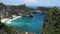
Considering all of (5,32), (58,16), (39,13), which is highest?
(58,16)

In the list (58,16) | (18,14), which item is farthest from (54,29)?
(18,14)

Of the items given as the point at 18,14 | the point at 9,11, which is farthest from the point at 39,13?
the point at 9,11

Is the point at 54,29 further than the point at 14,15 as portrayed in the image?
No

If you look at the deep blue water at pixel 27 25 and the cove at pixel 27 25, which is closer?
the cove at pixel 27 25

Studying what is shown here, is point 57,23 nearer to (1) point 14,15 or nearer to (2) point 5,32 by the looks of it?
(2) point 5,32

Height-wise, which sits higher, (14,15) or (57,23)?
(57,23)

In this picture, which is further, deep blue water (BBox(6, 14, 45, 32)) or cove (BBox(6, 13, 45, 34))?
deep blue water (BBox(6, 14, 45, 32))

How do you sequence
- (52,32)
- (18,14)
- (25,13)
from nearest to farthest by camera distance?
(52,32)
(18,14)
(25,13)

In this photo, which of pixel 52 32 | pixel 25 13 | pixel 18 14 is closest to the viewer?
pixel 52 32

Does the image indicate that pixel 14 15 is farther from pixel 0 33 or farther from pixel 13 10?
Answer: pixel 0 33

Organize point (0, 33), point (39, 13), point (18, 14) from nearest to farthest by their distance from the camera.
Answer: point (0, 33)
point (18, 14)
point (39, 13)
